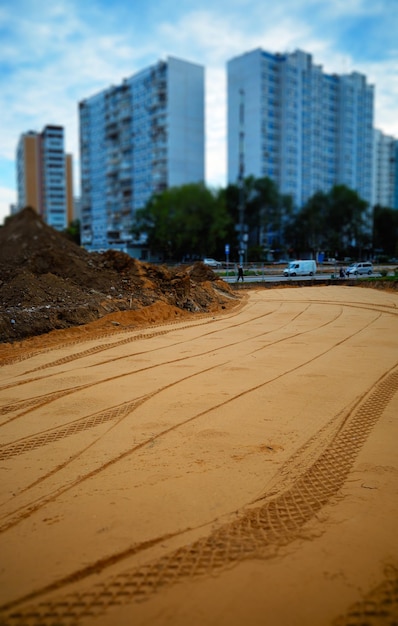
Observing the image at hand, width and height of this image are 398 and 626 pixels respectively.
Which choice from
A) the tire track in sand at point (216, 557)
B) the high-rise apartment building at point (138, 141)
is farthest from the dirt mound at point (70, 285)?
the high-rise apartment building at point (138, 141)

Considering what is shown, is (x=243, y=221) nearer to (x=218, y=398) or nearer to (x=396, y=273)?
(x=396, y=273)

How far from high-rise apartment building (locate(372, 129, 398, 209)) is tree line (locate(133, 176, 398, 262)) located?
5839cm

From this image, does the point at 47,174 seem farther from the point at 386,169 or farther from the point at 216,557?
the point at 216,557

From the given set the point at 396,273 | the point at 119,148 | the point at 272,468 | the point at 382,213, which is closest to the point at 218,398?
the point at 272,468

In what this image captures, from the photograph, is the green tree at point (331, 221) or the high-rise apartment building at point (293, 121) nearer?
the green tree at point (331, 221)

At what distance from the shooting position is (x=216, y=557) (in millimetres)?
3555

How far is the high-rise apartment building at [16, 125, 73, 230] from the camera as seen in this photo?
133000 mm

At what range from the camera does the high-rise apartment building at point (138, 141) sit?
89.7 meters

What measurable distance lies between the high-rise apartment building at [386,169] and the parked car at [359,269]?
106m

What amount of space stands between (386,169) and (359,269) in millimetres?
114243

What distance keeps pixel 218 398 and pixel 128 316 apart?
904 cm

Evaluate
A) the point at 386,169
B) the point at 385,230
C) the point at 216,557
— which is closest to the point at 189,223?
the point at 385,230

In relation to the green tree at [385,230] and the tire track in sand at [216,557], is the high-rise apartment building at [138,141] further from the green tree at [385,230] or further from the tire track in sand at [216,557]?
the tire track in sand at [216,557]

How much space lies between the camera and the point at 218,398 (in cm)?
754
